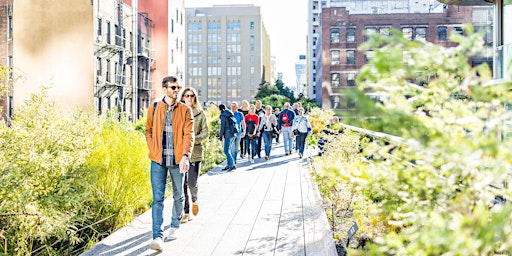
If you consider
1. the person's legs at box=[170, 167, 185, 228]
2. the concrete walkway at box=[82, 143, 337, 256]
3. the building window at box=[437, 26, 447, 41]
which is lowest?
the concrete walkway at box=[82, 143, 337, 256]

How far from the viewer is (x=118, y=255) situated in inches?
222

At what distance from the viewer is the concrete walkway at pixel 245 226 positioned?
19.1ft

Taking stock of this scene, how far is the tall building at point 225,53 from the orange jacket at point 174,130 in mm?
147923

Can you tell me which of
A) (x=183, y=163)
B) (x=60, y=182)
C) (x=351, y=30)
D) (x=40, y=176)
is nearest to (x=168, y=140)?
(x=183, y=163)

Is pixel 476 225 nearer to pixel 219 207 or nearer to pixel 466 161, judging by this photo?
pixel 466 161

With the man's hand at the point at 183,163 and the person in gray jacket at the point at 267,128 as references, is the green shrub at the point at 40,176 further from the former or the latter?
the person in gray jacket at the point at 267,128

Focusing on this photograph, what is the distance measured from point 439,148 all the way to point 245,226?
570 cm

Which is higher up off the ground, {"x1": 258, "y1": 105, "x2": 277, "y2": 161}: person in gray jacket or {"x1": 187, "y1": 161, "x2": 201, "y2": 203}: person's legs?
{"x1": 258, "y1": 105, "x2": 277, "y2": 161}: person in gray jacket

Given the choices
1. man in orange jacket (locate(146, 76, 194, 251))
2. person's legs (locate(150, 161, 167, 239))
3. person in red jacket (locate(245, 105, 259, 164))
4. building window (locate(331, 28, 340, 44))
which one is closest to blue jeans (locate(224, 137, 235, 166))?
person in red jacket (locate(245, 105, 259, 164))

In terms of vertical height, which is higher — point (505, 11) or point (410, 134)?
point (505, 11)

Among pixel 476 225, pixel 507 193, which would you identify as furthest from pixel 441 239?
pixel 507 193

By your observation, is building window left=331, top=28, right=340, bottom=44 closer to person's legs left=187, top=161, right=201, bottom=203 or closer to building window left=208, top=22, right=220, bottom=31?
person's legs left=187, top=161, right=201, bottom=203

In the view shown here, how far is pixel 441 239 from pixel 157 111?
202 inches

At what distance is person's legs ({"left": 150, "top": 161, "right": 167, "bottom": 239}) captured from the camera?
19.3 ft
